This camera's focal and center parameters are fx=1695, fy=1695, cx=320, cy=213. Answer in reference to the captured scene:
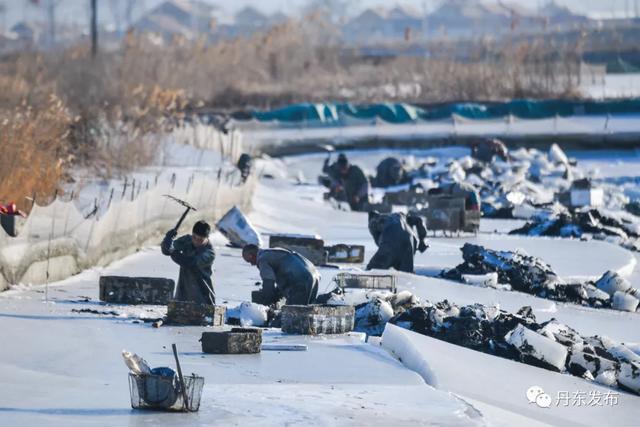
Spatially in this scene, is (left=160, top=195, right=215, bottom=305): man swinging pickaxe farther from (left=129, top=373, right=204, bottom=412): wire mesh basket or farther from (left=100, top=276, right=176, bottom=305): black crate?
(left=129, top=373, right=204, bottom=412): wire mesh basket

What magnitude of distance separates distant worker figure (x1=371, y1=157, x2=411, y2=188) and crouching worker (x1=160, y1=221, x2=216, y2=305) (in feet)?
78.7

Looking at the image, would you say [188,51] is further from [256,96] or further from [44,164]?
[44,164]

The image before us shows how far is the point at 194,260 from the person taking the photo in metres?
15.3

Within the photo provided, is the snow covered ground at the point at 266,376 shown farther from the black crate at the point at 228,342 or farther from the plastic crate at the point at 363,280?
the plastic crate at the point at 363,280

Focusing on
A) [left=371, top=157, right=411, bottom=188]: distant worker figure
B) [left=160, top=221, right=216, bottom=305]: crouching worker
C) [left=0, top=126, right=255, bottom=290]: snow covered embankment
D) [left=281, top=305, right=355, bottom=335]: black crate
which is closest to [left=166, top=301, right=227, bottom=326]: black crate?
[left=160, top=221, right=216, bottom=305]: crouching worker

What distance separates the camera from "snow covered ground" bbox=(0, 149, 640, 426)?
11023mm

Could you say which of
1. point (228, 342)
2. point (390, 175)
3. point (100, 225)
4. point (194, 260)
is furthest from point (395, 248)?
point (390, 175)

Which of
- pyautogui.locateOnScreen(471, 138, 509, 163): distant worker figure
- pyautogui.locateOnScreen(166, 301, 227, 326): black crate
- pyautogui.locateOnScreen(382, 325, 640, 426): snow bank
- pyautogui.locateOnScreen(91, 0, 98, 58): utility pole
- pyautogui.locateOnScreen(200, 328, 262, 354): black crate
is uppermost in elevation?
pyautogui.locateOnScreen(91, 0, 98, 58): utility pole

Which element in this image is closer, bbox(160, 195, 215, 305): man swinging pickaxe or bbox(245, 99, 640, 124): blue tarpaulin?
bbox(160, 195, 215, 305): man swinging pickaxe

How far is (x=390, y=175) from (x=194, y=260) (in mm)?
24499

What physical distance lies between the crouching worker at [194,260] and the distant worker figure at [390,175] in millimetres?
24000

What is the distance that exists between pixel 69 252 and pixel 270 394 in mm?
6527

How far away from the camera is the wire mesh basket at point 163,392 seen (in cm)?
1077

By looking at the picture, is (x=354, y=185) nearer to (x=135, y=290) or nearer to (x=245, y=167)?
(x=245, y=167)
